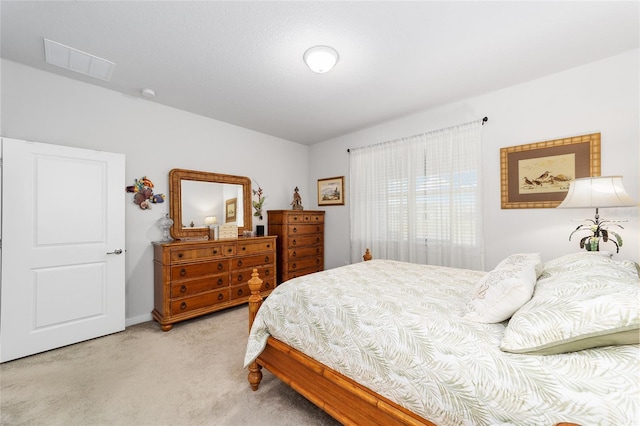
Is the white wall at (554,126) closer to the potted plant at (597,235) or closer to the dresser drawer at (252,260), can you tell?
the potted plant at (597,235)

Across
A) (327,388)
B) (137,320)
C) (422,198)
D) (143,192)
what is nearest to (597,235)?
(422,198)

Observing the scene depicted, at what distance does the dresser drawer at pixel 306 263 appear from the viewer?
428cm

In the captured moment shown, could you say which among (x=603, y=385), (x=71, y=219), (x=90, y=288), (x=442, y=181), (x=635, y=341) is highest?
(x=442, y=181)

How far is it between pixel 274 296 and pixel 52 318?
92.7 inches

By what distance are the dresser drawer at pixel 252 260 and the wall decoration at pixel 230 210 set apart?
0.70m

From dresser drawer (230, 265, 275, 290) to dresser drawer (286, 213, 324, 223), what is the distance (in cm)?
84

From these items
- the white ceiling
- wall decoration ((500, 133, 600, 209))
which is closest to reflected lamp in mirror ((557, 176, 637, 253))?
wall decoration ((500, 133, 600, 209))

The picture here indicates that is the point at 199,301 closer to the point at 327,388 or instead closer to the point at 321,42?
the point at 327,388

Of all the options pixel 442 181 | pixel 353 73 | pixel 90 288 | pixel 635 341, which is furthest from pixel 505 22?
pixel 90 288

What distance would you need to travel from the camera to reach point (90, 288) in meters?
2.68

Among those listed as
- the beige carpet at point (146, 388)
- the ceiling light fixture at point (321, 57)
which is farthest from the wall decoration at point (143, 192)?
the ceiling light fixture at point (321, 57)

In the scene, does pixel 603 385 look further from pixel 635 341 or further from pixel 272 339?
pixel 272 339

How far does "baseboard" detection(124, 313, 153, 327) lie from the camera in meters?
3.02

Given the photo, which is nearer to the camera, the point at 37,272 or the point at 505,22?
the point at 505,22
